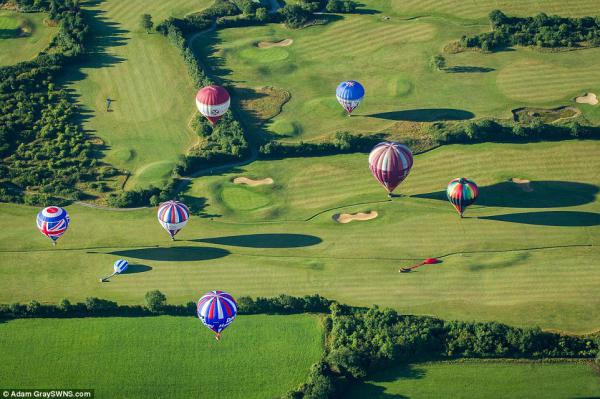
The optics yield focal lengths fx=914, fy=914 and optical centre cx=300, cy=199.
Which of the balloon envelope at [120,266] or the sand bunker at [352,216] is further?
the sand bunker at [352,216]

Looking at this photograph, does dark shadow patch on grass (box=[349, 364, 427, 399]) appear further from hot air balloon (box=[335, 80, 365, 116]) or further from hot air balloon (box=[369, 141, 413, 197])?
hot air balloon (box=[335, 80, 365, 116])

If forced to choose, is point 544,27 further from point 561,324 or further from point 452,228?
point 561,324

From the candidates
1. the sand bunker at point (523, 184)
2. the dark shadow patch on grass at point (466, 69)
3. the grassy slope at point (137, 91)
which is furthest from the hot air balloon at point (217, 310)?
the dark shadow patch on grass at point (466, 69)

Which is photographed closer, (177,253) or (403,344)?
(403,344)

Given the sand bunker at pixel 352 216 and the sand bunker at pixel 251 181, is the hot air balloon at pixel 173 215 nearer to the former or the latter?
the sand bunker at pixel 251 181

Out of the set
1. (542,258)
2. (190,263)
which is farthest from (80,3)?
(542,258)

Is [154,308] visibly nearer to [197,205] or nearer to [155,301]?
[155,301]

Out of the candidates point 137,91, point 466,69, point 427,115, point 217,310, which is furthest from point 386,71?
point 217,310
